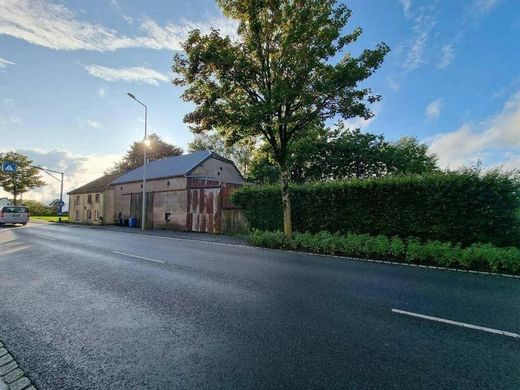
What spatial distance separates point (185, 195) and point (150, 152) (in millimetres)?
35631

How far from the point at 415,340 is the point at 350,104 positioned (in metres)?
11.6

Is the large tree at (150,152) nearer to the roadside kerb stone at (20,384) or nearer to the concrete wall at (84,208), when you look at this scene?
the concrete wall at (84,208)

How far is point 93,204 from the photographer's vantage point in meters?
36.2

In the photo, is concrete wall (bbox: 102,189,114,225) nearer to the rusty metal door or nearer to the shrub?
the rusty metal door

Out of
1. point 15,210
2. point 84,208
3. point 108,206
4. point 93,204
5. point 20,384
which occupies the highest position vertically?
point 93,204

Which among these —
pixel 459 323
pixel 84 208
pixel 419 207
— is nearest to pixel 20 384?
pixel 459 323

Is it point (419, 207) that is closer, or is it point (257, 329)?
point (257, 329)

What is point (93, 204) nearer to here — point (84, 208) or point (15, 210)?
point (84, 208)

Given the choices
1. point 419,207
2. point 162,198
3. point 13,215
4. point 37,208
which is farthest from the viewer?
point 37,208

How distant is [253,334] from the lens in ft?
12.3

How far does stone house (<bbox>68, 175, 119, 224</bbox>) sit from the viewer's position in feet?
114

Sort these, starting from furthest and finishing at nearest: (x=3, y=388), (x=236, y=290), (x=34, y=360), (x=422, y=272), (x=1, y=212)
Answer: (x=1, y=212), (x=422, y=272), (x=236, y=290), (x=34, y=360), (x=3, y=388)

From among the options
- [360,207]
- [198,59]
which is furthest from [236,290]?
[198,59]

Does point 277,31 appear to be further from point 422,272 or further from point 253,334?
point 253,334
